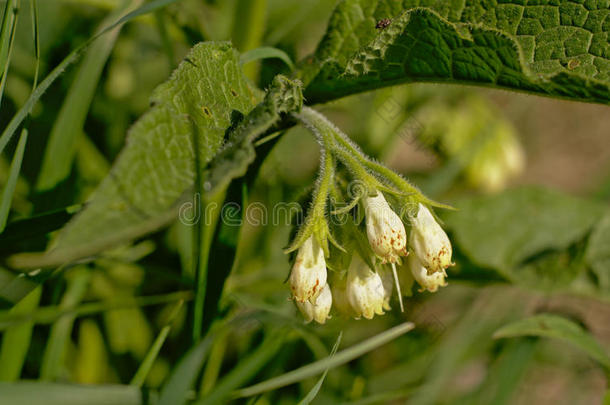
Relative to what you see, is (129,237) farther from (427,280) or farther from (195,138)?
(427,280)

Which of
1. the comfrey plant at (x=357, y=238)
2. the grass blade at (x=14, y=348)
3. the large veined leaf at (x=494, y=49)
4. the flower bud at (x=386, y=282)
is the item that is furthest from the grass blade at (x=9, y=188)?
the flower bud at (x=386, y=282)

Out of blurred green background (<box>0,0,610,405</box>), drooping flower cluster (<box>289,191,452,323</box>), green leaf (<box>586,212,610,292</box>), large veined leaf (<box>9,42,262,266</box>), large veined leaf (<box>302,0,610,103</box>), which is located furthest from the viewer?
green leaf (<box>586,212,610,292</box>)

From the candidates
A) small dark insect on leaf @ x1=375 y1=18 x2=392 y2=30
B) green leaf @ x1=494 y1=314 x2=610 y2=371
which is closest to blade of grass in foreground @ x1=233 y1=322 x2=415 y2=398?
green leaf @ x1=494 y1=314 x2=610 y2=371

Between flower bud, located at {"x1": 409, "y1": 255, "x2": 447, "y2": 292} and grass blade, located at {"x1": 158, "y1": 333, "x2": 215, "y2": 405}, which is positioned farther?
flower bud, located at {"x1": 409, "y1": 255, "x2": 447, "y2": 292}

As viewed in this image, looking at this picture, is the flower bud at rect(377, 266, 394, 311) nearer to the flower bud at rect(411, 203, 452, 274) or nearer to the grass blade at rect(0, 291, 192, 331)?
the flower bud at rect(411, 203, 452, 274)

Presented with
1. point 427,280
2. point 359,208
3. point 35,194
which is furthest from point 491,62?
point 35,194

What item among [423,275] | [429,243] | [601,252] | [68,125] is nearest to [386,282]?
[423,275]

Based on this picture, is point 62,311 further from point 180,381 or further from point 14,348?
point 14,348

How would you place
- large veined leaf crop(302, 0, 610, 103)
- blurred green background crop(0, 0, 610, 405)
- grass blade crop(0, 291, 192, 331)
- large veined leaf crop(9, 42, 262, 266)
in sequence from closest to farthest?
large veined leaf crop(9, 42, 262, 266)
grass blade crop(0, 291, 192, 331)
large veined leaf crop(302, 0, 610, 103)
blurred green background crop(0, 0, 610, 405)
